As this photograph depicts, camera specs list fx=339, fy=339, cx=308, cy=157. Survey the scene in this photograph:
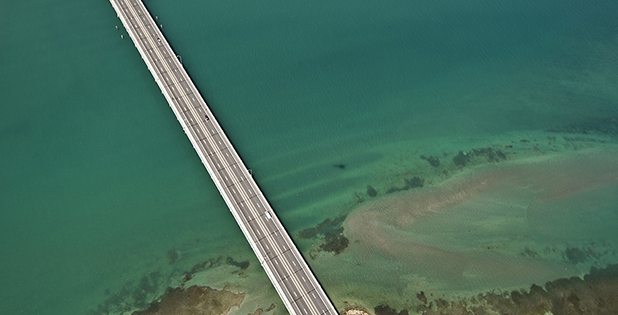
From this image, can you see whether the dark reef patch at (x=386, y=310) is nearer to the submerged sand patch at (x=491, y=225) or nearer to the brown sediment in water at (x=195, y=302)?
the submerged sand patch at (x=491, y=225)

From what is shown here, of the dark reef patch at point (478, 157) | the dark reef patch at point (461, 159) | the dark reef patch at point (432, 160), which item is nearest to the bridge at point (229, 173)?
the dark reef patch at point (432, 160)

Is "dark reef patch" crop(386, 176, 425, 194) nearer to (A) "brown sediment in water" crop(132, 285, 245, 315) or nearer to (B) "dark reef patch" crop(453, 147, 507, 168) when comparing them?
(B) "dark reef patch" crop(453, 147, 507, 168)

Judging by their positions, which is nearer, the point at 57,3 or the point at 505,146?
the point at 505,146

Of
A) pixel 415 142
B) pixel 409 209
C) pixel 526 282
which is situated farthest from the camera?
pixel 415 142

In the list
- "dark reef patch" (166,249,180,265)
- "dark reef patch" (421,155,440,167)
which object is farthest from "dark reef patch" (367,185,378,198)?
"dark reef patch" (166,249,180,265)

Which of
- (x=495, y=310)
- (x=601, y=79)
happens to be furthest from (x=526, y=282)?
(x=601, y=79)

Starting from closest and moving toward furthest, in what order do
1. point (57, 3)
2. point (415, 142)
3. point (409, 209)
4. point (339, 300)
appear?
point (339, 300) < point (409, 209) < point (415, 142) < point (57, 3)

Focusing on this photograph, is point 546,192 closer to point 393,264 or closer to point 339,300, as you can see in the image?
point 393,264

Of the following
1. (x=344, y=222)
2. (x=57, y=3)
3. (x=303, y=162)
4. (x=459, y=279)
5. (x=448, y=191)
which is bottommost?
(x=459, y=279)
